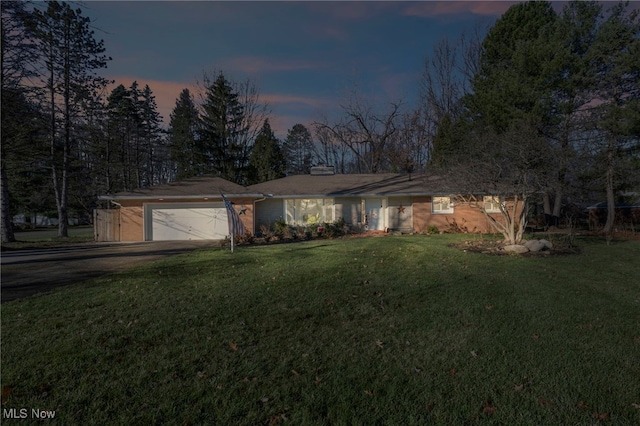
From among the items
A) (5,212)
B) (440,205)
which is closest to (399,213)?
(440,205)

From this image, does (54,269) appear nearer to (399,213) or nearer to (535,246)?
(535,246)

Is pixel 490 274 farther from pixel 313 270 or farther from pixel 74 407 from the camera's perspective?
pixel 74 407

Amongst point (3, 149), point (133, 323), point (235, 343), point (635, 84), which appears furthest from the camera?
point (635, 84)

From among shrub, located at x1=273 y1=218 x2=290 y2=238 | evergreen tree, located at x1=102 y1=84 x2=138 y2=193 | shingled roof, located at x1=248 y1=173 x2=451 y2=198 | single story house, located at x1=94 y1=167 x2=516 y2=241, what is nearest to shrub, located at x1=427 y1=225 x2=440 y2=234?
single story house, located at x1=94 y1=167 x2=516 y2=241

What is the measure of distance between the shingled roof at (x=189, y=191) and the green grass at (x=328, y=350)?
9.91 metres

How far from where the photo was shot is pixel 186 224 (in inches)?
682

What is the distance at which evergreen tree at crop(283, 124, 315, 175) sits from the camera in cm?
4110

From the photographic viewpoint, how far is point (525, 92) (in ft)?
54.6

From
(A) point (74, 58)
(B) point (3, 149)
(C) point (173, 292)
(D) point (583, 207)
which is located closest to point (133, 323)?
(C) point (173, 292)

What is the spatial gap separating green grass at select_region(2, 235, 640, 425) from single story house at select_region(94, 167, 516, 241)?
33.1 ft

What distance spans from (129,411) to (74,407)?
0.49m

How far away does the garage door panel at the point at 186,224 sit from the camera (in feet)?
56.6

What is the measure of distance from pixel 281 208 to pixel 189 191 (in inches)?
195

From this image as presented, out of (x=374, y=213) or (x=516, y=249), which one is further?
(x=374, y=213)
